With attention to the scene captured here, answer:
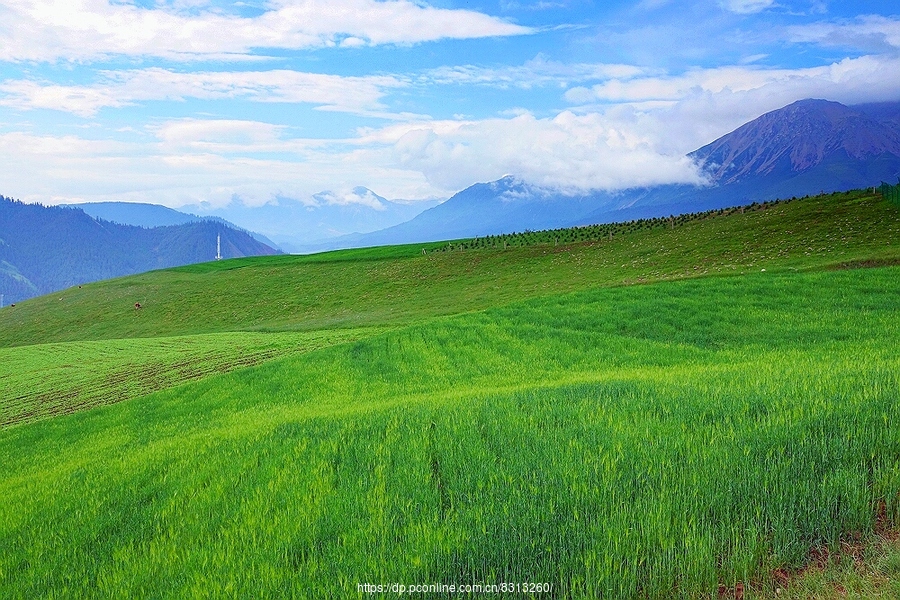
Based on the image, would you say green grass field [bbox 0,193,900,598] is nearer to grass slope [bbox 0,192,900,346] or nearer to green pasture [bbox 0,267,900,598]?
green pasture [bbox 0,267,900,598]

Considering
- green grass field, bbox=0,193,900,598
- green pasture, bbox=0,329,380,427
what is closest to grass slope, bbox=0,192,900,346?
green pasture, bbox=0,329,380,427

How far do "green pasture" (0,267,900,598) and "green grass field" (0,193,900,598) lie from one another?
0.13 ft

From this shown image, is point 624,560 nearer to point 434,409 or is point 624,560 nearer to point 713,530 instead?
point 713,530

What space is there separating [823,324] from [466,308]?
32.5 metres

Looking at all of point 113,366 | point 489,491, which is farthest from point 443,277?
point 489,491

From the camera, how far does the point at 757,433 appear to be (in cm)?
870

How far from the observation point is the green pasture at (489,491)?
20.2 ft

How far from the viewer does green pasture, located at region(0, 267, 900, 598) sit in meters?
6.15

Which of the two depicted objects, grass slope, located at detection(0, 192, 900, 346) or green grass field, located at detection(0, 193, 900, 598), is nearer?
green grass field, located at detection(0, 193, 900, 598)

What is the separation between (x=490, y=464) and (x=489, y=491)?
935 millimetres

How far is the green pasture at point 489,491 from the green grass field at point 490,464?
0.13 feet

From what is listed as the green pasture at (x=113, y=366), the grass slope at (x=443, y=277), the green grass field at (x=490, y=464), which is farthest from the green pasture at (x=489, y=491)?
the grass slope at (x=443, y=277)

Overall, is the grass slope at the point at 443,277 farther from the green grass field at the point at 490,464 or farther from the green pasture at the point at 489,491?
the green pasture at the point at 489,491

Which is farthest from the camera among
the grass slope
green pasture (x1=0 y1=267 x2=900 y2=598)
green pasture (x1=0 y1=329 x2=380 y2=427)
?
the grass slope
